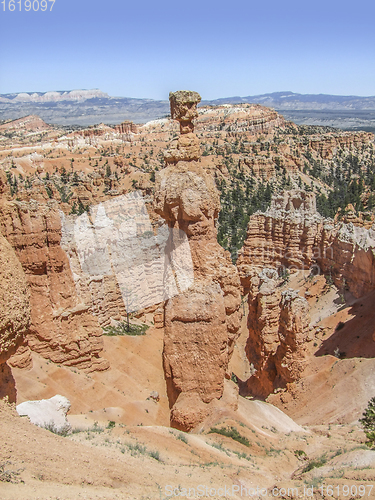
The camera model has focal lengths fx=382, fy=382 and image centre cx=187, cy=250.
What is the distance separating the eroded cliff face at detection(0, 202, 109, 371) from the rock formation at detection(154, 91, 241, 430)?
102 inches

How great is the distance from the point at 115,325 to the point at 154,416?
584 centimetres

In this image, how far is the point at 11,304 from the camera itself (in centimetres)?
600

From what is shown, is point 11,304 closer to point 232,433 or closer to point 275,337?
point 232,433

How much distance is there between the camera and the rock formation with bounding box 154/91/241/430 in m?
10.6

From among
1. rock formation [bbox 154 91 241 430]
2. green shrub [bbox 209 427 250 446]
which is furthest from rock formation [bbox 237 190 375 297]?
green shrub [bbox 209 427 250 446]

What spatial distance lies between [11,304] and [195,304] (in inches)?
216

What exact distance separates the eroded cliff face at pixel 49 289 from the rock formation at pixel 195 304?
8.51 ft

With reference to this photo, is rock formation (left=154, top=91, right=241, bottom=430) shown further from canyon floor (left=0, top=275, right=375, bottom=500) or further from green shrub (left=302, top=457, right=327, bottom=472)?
green shrub (left=302, top=457, right=327, bottom=472)

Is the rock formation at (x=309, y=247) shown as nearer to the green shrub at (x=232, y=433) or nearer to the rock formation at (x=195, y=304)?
the rock formation at (x=195, y=304)

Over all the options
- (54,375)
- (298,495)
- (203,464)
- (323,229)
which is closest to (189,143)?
(54,375)

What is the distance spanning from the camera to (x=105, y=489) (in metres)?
5.64

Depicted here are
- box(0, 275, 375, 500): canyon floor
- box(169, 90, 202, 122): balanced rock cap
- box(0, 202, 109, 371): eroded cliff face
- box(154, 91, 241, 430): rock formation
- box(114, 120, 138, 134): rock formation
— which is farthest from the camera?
box(114, 120, 138, 134): rock formation

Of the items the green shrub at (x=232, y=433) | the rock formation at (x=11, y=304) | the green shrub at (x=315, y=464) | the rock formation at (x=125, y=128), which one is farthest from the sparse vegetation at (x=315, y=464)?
the rock formation at (x=125, y=128)

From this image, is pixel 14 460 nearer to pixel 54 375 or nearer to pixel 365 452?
pixel 54 375
